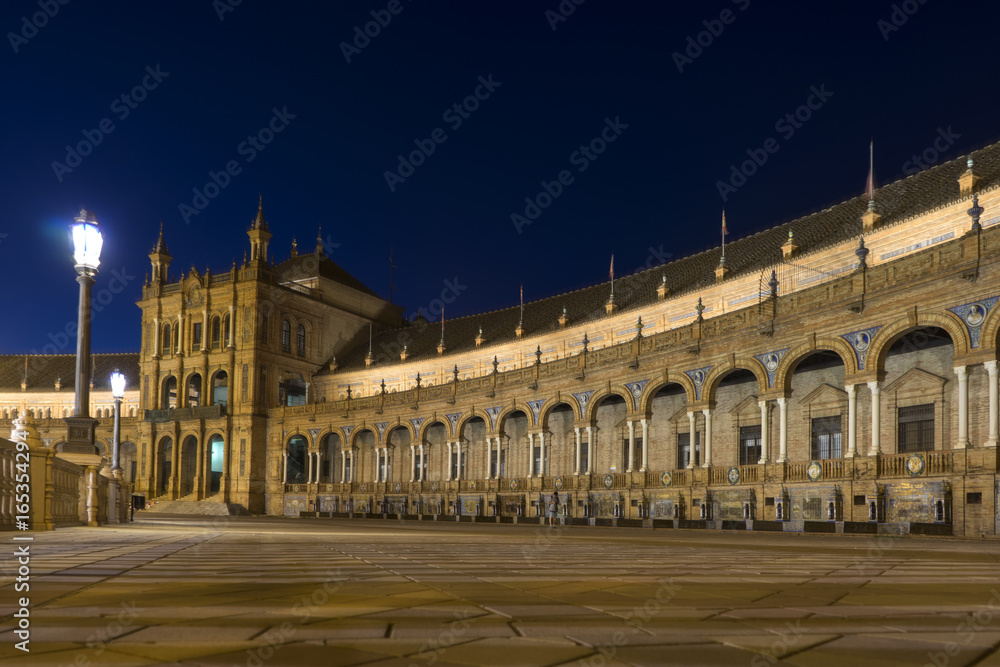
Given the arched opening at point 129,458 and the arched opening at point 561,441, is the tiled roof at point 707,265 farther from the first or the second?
the arched opening at point 129,458

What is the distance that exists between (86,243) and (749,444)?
27.0 m

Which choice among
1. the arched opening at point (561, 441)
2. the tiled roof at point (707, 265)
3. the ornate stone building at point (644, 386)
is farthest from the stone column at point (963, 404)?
the arched opening at point (561, 441)

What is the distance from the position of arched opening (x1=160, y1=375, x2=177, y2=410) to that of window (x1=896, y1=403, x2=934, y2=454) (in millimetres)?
58411

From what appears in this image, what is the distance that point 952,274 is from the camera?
23812 millimetres

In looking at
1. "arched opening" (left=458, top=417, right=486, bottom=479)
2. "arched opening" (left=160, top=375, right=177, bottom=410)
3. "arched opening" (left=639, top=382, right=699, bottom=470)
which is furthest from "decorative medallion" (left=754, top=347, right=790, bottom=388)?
"arched opening" (left=160, top=375, right=177, bottom=410)

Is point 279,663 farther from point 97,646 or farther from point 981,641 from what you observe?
point 981,641

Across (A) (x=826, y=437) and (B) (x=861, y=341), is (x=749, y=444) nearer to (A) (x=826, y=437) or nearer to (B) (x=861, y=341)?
(A) (x=826, y=437)

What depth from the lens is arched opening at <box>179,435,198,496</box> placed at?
68625mm

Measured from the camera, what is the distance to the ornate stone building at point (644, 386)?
25578mm

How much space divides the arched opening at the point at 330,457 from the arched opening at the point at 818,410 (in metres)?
37.7

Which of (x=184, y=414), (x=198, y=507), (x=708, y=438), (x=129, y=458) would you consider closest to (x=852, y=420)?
(x=708, y=438)

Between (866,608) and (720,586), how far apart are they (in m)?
1.57

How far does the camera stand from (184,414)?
2709 inches

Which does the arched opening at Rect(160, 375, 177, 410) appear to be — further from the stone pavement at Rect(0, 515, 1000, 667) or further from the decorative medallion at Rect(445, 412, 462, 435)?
the stone pavement at Rect(0, 515, 1000, 667)
